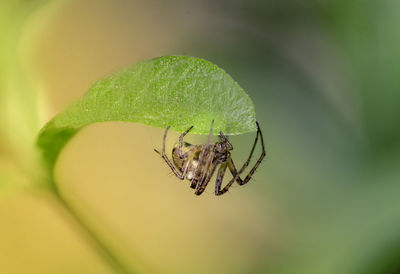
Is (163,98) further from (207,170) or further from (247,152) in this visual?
(247,152)

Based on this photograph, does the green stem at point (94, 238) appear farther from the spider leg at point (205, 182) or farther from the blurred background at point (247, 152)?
the spider leg at point (205, 182)

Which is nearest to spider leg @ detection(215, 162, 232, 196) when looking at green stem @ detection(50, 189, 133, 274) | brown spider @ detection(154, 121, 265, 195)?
brown spider @ detection(154, 121, 265, 195)

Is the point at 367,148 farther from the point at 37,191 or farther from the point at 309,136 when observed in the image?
the point at 37,191

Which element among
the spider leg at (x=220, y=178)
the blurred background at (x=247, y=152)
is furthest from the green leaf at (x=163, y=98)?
the spider leg at (x=220, y=178)

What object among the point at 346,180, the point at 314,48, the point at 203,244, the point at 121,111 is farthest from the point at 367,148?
the point at 121,111

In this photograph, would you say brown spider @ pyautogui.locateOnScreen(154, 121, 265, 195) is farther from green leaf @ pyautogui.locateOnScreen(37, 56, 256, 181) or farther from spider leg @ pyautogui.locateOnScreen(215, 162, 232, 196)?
green leaf @ pyautogui.locateOnScreen(37, 56, 256, 181)

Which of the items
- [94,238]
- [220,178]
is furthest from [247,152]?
[94,238]
